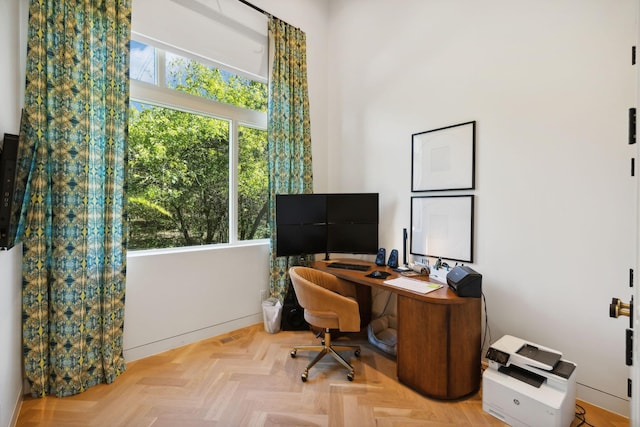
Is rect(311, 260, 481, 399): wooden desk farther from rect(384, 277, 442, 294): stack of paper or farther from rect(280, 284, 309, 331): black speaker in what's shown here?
rect(280, 284, 309, 331): black speaker

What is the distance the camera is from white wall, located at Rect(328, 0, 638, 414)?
5.97 feet

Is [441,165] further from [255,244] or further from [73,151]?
[73,151]

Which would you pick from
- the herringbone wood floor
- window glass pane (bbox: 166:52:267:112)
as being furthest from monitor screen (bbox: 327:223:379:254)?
window glass pane (bbox: 166:52:267:112)

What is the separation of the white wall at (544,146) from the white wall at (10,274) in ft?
9.74

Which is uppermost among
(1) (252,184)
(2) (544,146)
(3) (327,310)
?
(2) (544,146)

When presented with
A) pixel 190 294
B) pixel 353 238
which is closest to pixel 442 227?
pixel 353 238

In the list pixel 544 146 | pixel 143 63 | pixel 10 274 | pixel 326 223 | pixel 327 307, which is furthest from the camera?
pixel 326 223

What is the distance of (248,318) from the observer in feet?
10.4

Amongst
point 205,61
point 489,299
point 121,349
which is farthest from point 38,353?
point 489,299

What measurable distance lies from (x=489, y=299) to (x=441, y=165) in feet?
3.95

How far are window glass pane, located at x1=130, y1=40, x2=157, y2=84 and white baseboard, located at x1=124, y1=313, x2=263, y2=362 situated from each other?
2.30 meters

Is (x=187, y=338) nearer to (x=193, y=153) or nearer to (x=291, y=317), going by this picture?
(x=291, y=317)

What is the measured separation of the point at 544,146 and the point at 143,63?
329 cm

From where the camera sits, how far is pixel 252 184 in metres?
3.29
